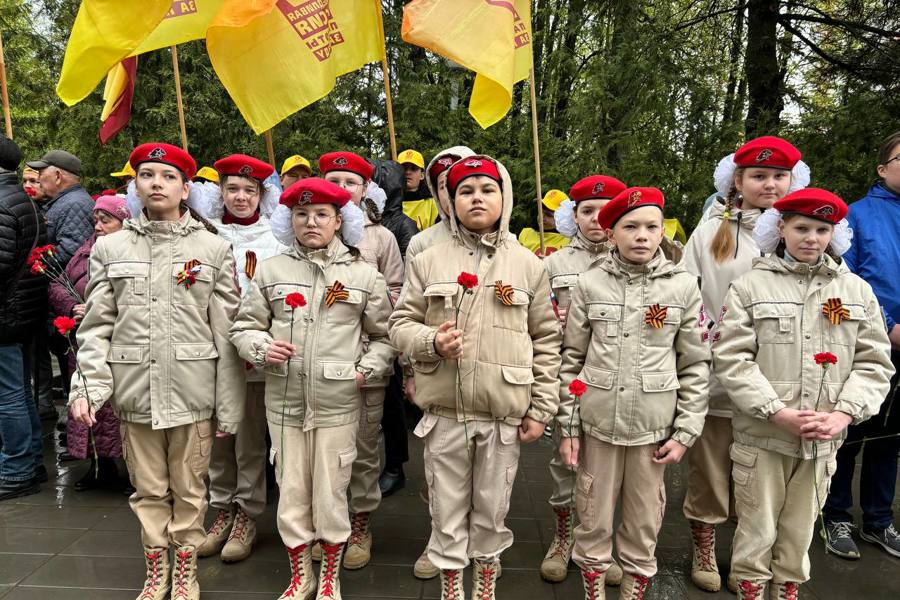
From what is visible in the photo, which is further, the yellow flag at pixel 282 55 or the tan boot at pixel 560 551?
the yellow flag at pixel 282 55

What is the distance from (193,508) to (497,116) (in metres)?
3.41

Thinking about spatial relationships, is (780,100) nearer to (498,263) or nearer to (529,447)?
(529,447)

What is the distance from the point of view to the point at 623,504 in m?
3.16

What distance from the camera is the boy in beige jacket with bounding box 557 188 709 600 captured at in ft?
9.89

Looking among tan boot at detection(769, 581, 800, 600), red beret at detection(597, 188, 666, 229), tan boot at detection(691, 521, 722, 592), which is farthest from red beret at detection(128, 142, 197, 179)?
tan boot at detection(769, 581, 800, 600)

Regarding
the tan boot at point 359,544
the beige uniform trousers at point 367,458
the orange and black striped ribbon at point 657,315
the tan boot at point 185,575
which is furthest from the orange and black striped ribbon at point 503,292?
the tan boot at point 185,575

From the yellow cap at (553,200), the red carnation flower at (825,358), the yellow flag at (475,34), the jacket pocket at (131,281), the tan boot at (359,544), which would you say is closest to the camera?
the red carnation flower at (825,358)

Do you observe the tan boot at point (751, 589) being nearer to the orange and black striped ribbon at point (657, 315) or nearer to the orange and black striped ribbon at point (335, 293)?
the orange and black striped ribbon at point (657, 315)

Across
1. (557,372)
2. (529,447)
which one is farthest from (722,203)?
(529,447)

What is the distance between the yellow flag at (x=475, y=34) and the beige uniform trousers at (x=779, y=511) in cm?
302

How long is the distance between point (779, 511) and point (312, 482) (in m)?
2.32

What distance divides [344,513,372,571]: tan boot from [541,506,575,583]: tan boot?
3.40ft

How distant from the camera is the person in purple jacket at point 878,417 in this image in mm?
3801

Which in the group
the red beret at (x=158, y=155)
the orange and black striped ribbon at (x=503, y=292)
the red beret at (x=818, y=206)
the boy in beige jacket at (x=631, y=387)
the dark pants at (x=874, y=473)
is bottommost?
the dark pants at (x=874, y=473)
